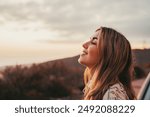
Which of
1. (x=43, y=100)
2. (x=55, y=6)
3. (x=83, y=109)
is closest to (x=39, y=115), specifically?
(x=43, y=100)

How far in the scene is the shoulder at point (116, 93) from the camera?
1.69 meters

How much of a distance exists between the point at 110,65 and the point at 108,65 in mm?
21

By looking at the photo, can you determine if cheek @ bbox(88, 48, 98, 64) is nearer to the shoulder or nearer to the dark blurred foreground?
the shoulder

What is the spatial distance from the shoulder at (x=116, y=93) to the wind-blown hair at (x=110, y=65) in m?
0.02

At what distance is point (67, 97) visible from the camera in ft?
8.30

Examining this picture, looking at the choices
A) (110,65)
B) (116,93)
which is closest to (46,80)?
(110,65)

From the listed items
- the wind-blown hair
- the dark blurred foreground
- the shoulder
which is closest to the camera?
the shoulder

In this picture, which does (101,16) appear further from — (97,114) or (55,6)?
(97,114)

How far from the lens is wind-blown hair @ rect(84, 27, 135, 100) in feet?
5.88

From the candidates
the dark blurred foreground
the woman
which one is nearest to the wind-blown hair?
the woman

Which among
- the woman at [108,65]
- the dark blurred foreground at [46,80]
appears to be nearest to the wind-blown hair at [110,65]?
the woman at [108,65]

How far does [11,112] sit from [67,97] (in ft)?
1.37

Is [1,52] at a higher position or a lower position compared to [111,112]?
higher

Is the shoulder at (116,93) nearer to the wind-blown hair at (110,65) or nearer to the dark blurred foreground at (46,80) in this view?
the wind-blown hair at (110,65)
